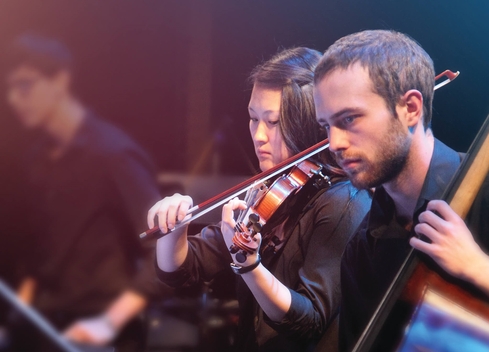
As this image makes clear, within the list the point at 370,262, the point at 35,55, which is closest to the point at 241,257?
the point at 370,262

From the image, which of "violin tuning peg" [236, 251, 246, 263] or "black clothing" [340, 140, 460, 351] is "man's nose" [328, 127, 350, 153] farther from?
"violin tuning peg" [236, 251, 246, 263]

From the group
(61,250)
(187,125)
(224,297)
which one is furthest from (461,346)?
(61,250)

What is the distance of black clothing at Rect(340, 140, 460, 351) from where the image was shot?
1354 mm

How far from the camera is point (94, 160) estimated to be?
155 cm

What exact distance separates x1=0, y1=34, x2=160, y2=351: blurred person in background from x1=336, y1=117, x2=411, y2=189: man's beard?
614 mm

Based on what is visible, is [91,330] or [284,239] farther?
[91,330]

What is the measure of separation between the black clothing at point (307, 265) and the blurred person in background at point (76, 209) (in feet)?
0.85

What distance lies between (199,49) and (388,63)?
581 millimetres

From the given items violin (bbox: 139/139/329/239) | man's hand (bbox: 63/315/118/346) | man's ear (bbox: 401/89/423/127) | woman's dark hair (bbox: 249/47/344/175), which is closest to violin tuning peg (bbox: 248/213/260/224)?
violin (bbox: 139/139/329/239)

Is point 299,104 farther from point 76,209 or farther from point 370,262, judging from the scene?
point 76,209

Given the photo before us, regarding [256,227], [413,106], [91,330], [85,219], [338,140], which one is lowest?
[91,330]

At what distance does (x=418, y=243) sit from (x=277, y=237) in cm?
37

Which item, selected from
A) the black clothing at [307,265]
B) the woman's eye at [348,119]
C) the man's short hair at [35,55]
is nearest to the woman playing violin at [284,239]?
the black clothing at [307,265]

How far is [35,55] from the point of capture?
1577 millimetres
